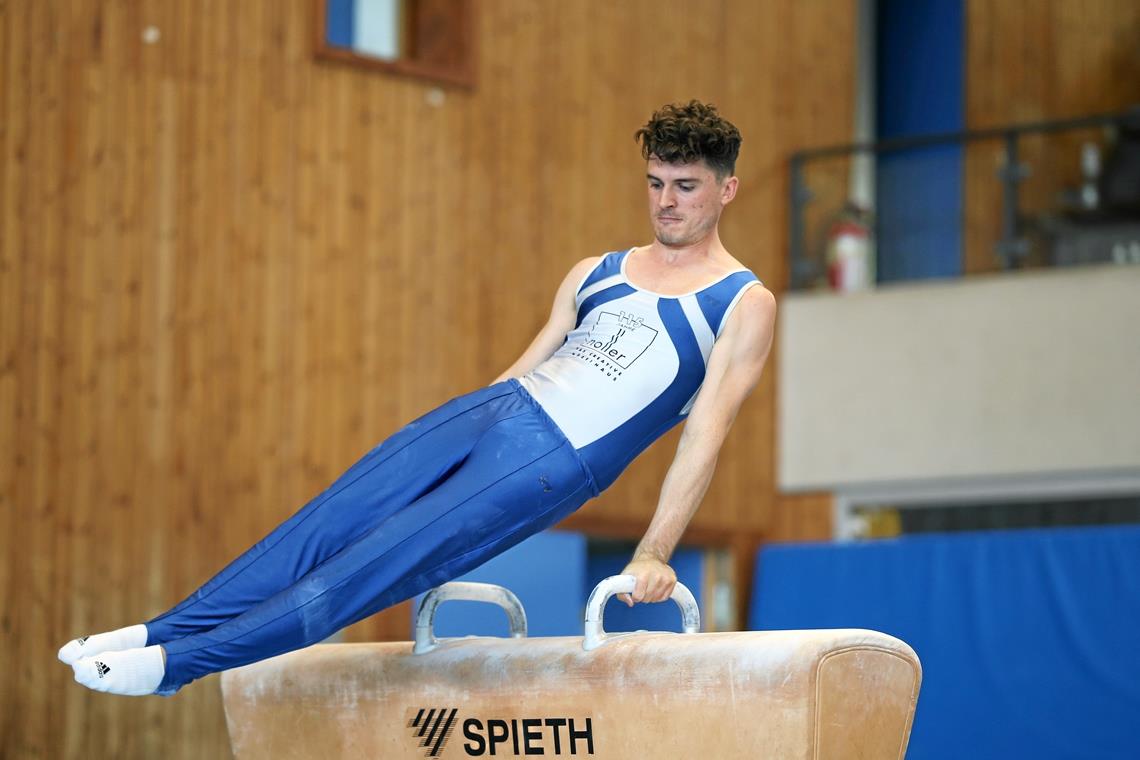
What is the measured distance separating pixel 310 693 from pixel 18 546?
3.98 metres

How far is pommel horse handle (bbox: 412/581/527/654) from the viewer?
399cm

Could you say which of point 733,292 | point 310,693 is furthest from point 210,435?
point 733,292

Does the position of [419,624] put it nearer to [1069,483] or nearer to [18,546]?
[18,546]

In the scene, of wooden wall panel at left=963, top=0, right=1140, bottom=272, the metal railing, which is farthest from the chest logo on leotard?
wooden wall panel at left=963, top=0, right=1140, bottom=272

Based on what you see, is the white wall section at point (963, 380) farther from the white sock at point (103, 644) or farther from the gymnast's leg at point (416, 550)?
the white sock at point (103, 644)

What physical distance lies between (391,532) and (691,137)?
121 centimetres

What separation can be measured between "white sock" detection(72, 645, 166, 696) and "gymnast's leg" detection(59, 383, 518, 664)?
0.52 ft

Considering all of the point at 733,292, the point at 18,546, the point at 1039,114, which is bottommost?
the point at 18,546

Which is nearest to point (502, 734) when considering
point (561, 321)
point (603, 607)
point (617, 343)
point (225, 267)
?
point (603, 607)

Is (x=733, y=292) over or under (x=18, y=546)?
over

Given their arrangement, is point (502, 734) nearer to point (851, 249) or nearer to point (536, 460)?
point (536, 460)

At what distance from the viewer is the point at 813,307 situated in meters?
10.7

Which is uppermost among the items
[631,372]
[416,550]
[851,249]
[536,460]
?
[851,249]

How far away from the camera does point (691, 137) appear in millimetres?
3877
